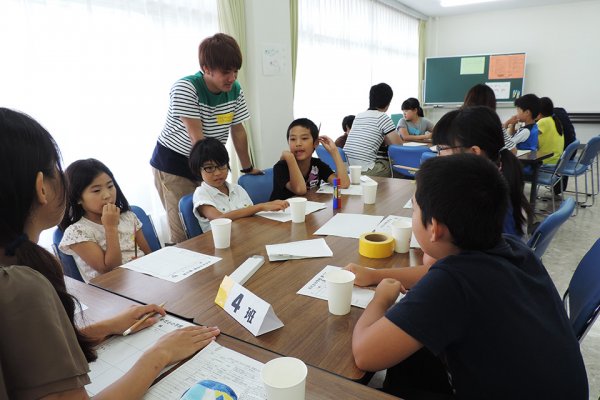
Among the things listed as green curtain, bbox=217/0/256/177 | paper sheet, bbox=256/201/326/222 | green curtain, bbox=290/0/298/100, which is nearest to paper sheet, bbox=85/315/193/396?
paper sheet, bbox=256/201/326/222

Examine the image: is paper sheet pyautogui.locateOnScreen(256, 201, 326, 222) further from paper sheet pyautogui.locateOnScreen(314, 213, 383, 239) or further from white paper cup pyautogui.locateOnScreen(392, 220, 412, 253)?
white paper cup pyautogui.locateOnScreen(392, 220, 412, 253)

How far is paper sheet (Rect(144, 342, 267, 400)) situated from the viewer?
72 centimetres

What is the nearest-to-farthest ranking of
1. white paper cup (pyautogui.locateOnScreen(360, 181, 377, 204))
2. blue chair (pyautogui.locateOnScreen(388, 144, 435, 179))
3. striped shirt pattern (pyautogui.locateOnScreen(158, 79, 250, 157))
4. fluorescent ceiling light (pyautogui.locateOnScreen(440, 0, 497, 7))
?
white paper cup (pyautogui.locateOnScreen(360, 181, 377, 204))
striped shirt pattern (pyautogui.locateOnScreen(158, 79, 250, 157))
blue chair (pyautogui.locateOnScreen(388, 144, 435, 179))
fluorescent ceiling light (pyautogui.locateOnScreen(440, 0, 497, 7))

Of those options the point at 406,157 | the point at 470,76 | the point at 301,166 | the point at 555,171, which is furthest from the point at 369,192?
the point at 470,76

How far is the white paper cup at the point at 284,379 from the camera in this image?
618 millimetres

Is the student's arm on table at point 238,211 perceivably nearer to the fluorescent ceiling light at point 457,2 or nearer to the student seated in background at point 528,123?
the student seated in background at point 528,123

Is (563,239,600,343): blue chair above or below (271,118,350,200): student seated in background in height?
below

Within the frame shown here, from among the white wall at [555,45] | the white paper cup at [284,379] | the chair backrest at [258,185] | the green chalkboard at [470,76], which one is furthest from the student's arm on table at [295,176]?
the white wall at [555,45]

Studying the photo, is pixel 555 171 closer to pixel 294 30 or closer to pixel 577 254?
pixel 577 254

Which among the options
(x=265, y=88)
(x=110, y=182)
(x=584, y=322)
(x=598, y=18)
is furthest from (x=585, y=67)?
(x=110, y=182)

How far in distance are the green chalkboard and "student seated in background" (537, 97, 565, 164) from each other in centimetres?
365

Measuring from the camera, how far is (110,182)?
1626 mm

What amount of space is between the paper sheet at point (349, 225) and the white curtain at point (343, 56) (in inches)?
117

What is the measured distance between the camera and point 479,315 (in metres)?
0.76
